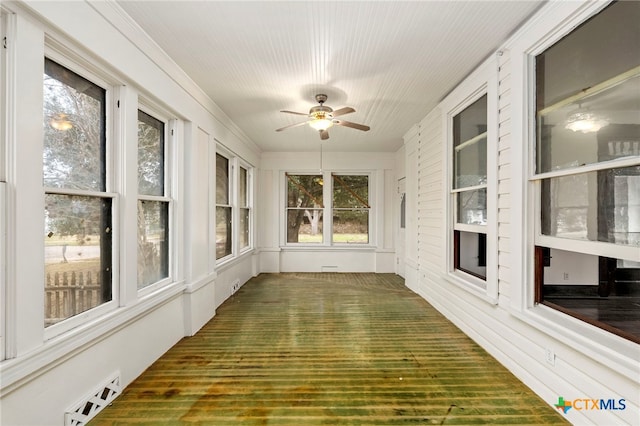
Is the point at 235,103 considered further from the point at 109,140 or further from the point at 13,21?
the point at 13,21

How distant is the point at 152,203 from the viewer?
2703 mm

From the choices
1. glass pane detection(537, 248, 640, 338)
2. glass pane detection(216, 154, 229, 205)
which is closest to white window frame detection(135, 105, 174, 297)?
glass pane detection(216, 154, 229, 205)

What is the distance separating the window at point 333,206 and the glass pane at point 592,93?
4.56 metres

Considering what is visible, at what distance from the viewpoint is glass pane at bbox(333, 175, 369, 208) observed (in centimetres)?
668

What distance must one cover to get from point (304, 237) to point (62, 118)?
5.25 meters

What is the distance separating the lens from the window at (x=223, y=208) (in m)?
4.35

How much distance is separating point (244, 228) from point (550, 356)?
5.00m

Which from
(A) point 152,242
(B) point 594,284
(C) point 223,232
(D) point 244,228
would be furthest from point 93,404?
(B) point 594,284

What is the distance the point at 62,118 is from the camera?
1.74 meters

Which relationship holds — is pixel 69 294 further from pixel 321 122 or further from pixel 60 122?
pixel 321 122

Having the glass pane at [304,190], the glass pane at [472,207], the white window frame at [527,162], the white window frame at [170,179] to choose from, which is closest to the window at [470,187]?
the glass pane at [472,207]

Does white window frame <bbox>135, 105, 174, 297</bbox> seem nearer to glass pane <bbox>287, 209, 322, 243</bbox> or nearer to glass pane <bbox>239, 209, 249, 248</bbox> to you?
glass pane <bbox>239, 209, 249, 248</bbox>

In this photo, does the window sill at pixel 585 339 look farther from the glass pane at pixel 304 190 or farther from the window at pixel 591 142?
the glass pane at pixel 304 190

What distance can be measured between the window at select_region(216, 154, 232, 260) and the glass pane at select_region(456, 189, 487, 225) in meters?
3.30
